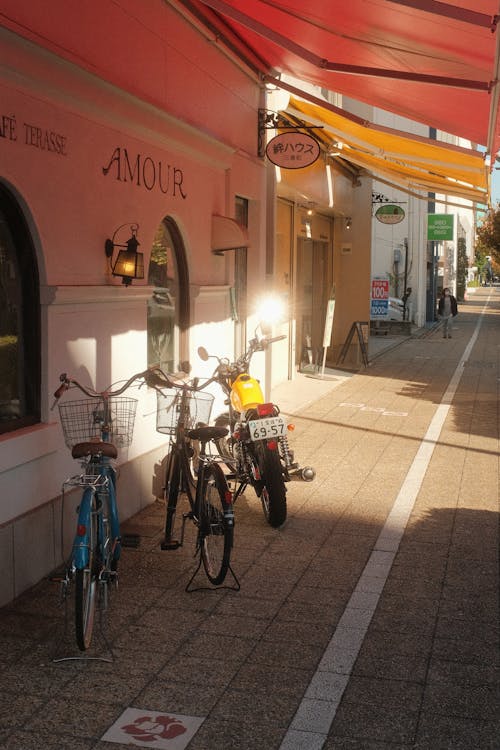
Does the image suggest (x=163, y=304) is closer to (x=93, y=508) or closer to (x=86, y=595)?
(x=93, y=508)

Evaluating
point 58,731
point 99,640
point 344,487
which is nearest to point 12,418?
point 99,640

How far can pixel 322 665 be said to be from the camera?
16.7 ft

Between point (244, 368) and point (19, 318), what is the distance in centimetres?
260

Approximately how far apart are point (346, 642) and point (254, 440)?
7.94 ft

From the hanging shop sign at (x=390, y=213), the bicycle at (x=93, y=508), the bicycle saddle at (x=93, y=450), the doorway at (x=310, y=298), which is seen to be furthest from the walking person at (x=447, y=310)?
the bicycle saddle at (x=93, y=450)

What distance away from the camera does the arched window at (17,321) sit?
618 centimetres

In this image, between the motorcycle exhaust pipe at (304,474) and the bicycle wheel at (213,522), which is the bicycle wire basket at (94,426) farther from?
the motorcycle exhaust pipe at (304,474)

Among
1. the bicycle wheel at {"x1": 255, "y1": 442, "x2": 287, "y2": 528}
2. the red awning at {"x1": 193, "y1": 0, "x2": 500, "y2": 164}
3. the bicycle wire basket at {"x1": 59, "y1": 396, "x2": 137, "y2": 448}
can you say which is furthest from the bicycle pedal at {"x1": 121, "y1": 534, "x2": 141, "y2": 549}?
the red awning at {"x1": 193, "y1": 0, "x2": 500, "y2": 164}

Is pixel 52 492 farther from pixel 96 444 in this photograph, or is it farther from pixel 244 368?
pixel 244 368

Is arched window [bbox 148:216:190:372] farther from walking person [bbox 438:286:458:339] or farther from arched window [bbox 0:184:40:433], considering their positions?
walking person [bbox 438:286:458:339]

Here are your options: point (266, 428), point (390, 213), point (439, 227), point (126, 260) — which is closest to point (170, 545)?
point (266, 428)

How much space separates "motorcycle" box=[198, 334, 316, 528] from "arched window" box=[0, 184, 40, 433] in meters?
1.46

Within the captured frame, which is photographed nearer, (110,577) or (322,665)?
(322,665)

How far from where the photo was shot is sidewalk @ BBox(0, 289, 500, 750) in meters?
4.37
